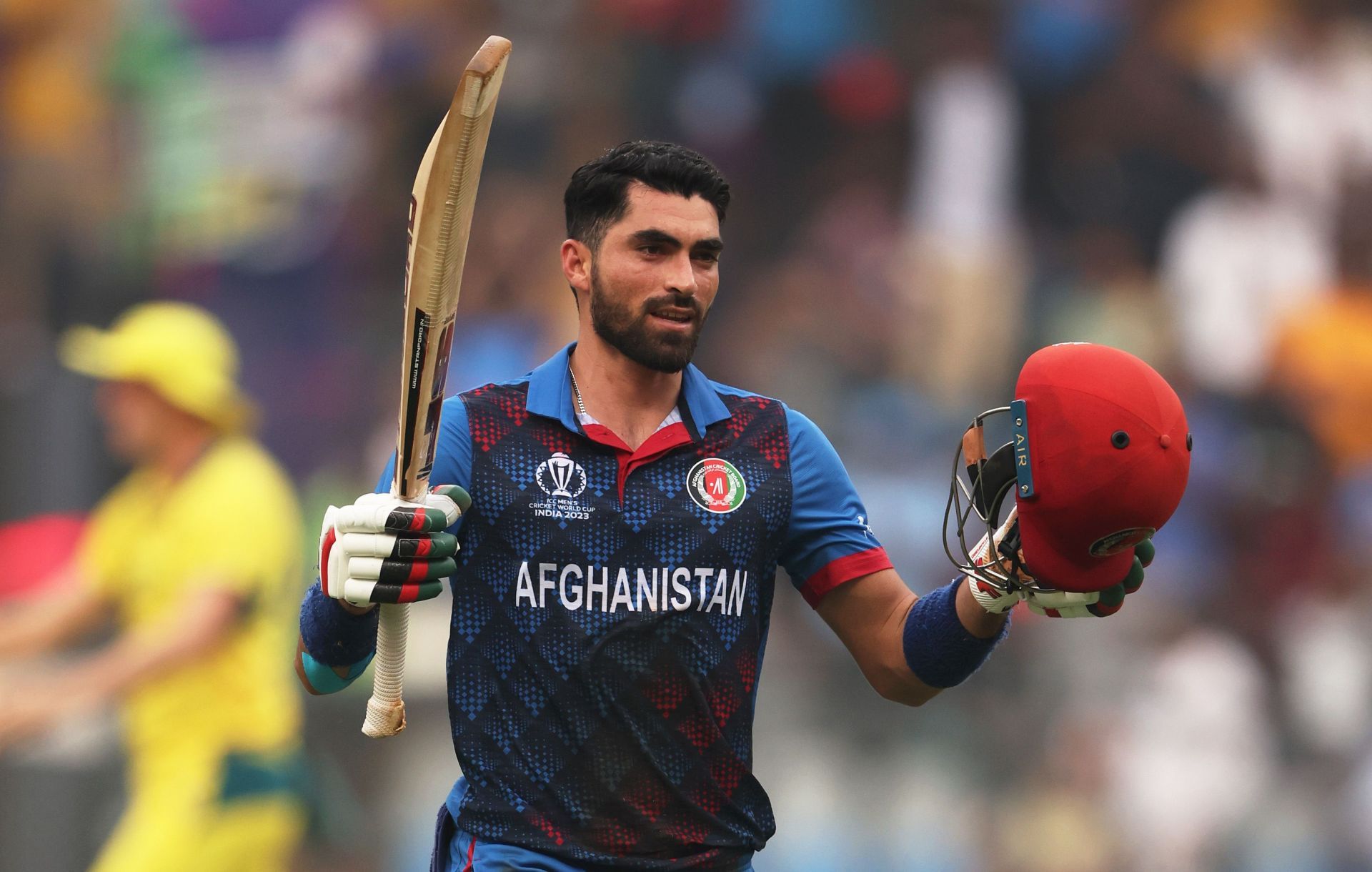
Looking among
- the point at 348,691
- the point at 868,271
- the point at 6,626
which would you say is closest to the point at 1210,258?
the point at 868,271

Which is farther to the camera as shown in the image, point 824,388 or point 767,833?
point 824,388

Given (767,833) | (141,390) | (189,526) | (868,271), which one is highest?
(868,271)

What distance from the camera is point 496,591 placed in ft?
10.1

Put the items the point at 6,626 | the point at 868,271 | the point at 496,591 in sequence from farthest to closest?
the point at 868,271
the point at 6,626
the point at 496,591

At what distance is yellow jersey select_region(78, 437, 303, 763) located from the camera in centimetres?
618

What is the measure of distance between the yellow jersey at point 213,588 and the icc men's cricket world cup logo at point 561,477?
3271 mm

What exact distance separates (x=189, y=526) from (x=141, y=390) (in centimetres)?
59

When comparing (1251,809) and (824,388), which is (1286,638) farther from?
(824,388)

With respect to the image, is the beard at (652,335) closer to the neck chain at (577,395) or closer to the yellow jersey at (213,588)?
the neck chain at (577,395)

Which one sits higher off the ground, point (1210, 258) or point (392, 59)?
point (392, 59)

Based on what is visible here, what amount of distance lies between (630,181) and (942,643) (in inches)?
40.7

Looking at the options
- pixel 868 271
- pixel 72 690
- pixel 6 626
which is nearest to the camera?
pixel 72 690

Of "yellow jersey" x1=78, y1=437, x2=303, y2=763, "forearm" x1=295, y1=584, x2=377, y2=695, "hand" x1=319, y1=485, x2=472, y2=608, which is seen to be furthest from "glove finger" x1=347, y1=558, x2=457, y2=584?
"yellow jersey" x1=78, y1=437, x2=303, y2=763

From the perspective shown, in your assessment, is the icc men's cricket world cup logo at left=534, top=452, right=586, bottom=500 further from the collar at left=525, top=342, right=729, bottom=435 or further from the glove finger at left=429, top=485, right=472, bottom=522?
the glove finger at left=429, top=485, right=472, bottom=522
